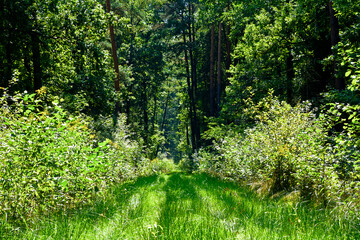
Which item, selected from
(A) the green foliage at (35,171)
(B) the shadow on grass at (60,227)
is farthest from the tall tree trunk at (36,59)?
(B) the shadow on grass at (60,227)

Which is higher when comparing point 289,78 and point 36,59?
point 36,59

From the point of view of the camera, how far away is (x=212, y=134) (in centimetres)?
1553

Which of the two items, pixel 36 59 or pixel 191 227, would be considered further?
pixel 36 59

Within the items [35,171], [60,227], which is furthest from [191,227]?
[35,171]

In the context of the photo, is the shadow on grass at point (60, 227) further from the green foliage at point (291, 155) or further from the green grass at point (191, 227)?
the green foliage at point (291, 155)

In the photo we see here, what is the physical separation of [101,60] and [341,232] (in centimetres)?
1060

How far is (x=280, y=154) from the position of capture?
17.3ft

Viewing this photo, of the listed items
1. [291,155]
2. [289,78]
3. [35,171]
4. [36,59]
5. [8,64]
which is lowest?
[291,155]

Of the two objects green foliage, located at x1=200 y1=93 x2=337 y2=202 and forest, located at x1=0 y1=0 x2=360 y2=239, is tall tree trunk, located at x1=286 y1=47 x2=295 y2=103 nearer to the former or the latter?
forest, located at x1=0 y1=0 x2=360 y2=239

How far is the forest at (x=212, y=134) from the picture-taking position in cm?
318

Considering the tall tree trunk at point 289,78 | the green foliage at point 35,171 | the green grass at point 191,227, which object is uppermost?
the tall tree trunk at point 289,78

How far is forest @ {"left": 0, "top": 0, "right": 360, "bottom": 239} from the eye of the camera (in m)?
3.18

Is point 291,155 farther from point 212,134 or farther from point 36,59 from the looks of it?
point 36,59

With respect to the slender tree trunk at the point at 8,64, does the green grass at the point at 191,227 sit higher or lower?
lower
